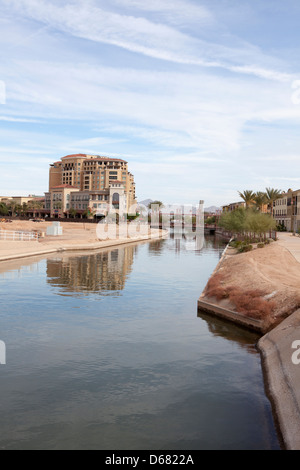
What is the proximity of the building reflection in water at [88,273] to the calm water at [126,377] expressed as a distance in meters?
3.95

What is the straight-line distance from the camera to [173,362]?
15805mm

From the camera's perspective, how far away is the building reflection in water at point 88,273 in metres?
31.8

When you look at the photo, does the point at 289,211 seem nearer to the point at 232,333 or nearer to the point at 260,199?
the point at 260,199

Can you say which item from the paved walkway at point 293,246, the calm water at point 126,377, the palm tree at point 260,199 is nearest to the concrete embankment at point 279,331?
the calm water at point 126,377

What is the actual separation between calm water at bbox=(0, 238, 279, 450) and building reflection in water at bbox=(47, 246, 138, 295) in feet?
12.9

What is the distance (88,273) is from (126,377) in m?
25.2

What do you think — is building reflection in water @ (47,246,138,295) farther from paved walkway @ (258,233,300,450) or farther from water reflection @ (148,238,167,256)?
paved walkway @ (258,233,300,450)

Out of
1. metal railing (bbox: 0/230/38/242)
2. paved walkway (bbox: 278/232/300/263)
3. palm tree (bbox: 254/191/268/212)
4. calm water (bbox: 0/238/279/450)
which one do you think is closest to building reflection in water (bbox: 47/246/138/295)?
calm water (bbox: 0/238/279/450)

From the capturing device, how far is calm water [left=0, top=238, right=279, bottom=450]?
10.7 meters

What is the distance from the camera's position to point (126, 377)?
14.1 meters

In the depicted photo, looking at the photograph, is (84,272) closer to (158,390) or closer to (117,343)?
(117,343)

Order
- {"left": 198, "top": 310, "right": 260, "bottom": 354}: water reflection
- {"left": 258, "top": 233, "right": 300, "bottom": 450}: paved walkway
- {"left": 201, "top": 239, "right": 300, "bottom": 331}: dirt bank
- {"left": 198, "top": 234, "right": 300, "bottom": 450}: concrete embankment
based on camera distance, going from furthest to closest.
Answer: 1. {"left": 201, "top": 239, "right": 300, "bottom": 331}: dirt bank
2. {"left": 198, "top": 310, "right": 260, "bottom": 354}: water reflection
3. {"left": 198, "top": 234, "right": 300, "bottom": 450}: concrete embankment
4. {"left": 258, "top": 233, "right": 300, "bottom": 450}: paved walkway
